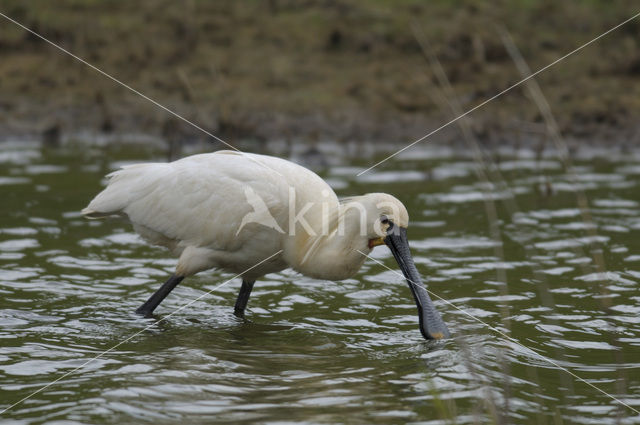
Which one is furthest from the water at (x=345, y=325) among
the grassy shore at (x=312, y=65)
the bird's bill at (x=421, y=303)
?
the grassy shore at (x=312, y=65)

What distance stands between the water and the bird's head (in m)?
0.14

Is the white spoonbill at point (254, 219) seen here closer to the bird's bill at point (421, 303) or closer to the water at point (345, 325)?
the bird's bill at point (421, 303)

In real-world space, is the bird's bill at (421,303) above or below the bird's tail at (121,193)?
below

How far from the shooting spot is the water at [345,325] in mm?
5887

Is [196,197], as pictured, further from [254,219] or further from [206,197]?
[254,219]

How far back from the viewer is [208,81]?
53.2 feet

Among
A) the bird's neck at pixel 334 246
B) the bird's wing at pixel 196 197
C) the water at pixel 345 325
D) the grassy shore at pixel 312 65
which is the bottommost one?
the water at pixel 345 325

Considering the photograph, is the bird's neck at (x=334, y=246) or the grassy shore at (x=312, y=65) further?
the grassy shore at (x=312, y=65)

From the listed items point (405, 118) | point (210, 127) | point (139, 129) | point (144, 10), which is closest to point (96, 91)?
point (139, 129)

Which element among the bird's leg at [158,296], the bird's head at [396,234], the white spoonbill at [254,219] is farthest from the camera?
the bird's leg at [158,296]

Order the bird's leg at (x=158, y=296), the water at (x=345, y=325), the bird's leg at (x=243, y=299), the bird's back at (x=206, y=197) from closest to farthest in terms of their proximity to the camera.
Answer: the water at (x=345, y=325), the bird's back at (x=206, y=197), the bird's leg at (x=158, y=296), the bird's leg at (x=243, y=299)

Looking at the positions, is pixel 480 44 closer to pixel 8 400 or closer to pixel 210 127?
pixel 210 127

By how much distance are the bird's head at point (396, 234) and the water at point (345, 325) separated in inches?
5.4

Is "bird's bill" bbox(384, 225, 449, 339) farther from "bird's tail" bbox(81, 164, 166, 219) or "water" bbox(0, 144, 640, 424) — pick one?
"bird's tail" bbox(81, 164, 166, 219)
